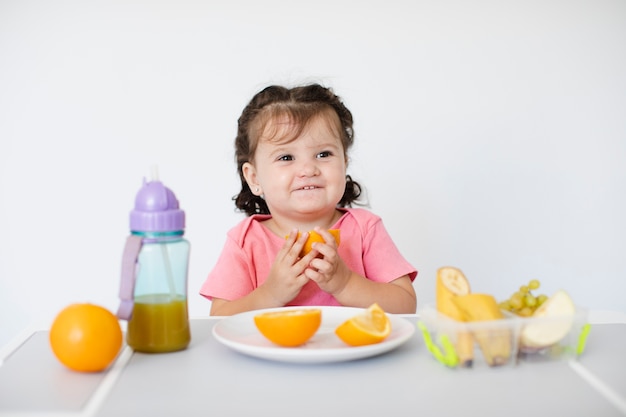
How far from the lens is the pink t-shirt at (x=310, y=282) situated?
168 cm

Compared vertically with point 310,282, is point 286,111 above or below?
above

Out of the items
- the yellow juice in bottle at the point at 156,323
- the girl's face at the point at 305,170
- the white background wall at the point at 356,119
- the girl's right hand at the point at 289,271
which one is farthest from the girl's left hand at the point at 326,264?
the white background wall at the point at 356,119

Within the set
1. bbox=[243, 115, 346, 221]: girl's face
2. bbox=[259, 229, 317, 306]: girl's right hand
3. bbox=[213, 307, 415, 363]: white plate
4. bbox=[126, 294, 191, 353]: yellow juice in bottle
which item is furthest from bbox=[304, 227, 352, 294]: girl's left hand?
bbox=[126, 294, 191, 353]: yellow juice in bottle

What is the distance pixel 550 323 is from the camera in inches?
37.0

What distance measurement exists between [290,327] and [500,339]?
271 mm

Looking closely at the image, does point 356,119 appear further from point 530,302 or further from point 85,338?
point 85,338

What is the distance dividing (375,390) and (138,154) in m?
2.16

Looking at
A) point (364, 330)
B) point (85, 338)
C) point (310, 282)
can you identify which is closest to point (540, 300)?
point (364, 330)

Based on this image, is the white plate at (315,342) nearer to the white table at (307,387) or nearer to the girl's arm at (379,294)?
the white table at (307,387)

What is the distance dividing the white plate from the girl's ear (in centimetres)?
71

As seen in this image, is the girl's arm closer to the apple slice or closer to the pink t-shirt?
the pink t-shirt

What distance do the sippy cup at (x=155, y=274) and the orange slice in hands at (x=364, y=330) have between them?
0.23 metres

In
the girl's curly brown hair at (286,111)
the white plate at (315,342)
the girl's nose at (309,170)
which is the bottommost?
the white plate at (315,342)

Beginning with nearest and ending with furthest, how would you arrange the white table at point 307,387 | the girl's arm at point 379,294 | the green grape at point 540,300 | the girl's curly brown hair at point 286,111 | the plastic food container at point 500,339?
the white table at point 307,387, the plastic food container at point 500,339, the green grape at point 540,300, the girl's arm at point 379,294, the girl's curly brown hair at point 286,111
